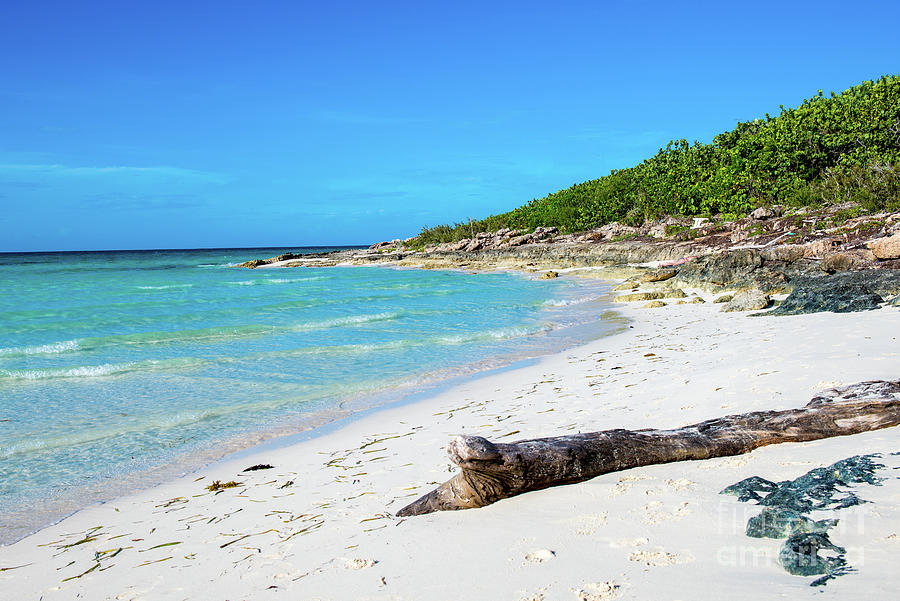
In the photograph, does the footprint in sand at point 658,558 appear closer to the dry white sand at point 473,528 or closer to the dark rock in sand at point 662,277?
the dry white sand at point 473,528

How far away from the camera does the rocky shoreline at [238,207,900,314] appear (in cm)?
1384

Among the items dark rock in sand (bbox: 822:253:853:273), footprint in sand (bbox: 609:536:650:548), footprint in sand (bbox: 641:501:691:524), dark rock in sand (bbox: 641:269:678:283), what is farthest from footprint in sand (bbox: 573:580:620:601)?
dark rock in sand (bbox: 641:269:678:283)

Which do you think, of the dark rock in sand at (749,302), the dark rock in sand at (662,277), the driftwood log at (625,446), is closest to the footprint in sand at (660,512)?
the driftwood log at (625,446)

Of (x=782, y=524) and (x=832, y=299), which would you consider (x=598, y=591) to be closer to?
(x=782, y=524)

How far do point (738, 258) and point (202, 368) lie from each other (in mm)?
17667

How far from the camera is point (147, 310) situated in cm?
2309

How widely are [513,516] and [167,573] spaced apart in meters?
2.21

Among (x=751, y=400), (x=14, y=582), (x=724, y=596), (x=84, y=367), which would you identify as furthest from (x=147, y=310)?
(x=724, y=596)

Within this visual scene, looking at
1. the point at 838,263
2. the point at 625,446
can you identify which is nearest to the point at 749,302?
the point at 838,263

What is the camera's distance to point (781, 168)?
3934 centimetres

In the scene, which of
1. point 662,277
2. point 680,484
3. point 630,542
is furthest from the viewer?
point 662,277

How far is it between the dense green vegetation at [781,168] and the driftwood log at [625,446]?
25.7m

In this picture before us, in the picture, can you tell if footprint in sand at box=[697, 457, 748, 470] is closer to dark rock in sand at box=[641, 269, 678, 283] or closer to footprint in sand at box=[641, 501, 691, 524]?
footprint in sand at box=[641, 501, 691, 524]

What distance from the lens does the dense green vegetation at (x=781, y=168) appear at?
33.2 meters
